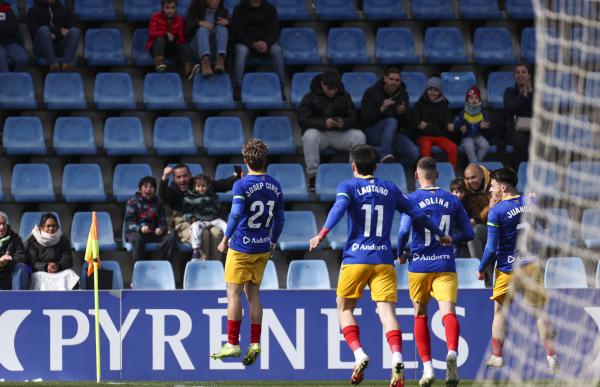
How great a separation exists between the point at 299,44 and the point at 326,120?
2372 millimetres

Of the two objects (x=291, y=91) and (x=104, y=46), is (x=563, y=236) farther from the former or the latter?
(x=104, y=46)

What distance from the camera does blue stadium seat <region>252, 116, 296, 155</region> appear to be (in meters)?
16.1

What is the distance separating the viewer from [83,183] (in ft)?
50.9

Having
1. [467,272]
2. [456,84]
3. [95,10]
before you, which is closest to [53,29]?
[95,10]

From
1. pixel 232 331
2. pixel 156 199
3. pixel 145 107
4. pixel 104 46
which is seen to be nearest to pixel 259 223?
pixel 232 331

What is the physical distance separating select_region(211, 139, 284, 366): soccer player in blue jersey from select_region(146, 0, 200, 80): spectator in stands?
6078mm

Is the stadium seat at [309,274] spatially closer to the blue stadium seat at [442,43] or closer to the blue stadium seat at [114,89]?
the blue stadium seat at [114,89]

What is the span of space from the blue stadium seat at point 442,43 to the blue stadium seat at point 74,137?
4.91 meters

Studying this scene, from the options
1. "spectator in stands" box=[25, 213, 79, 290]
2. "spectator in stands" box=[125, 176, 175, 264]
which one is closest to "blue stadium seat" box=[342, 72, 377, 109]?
"spectator in stands" box=[125, 176, 175, 264]

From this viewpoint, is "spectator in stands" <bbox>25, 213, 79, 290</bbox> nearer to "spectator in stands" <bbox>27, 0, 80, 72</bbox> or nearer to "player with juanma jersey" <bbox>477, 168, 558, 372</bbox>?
"spectator in stands" <bbox>27, 0, 80, 72</bbox>

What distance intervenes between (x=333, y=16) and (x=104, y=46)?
3.32m

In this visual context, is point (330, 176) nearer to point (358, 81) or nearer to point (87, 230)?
point (358, 81)

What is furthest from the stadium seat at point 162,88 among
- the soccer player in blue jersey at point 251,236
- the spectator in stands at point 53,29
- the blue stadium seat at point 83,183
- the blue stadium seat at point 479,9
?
the soccer player in blue jersey at point 251,236

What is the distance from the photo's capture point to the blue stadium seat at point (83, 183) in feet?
50.1
